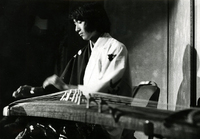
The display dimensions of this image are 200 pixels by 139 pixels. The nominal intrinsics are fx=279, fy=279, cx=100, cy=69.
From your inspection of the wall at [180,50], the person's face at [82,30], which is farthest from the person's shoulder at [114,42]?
the wall at [180,50]

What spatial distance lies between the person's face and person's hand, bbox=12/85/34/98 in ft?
1.25

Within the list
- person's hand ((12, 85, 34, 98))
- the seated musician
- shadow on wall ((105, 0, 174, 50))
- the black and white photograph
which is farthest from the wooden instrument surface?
shadow on wall ((105, 0, 174, 50))

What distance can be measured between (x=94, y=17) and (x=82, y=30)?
87 millimetres

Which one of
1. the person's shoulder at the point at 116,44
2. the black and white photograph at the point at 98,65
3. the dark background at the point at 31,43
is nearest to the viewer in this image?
the black and white photograph at the point at 98,65

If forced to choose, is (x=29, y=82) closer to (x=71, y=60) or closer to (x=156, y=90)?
(x=71, y=60)

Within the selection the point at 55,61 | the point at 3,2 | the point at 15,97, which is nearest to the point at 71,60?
the point at 55,61

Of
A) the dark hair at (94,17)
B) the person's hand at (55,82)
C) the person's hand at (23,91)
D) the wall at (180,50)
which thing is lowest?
the person's hand at (23,91)

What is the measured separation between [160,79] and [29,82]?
691 millimetres

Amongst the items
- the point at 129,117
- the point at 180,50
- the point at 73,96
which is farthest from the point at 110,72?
the point at 129,117

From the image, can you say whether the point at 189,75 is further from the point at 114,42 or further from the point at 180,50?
the point at 114,42

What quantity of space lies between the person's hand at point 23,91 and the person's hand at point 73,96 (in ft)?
0.84

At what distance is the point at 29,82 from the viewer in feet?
4.79

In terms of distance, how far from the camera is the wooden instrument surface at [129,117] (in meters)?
0.71

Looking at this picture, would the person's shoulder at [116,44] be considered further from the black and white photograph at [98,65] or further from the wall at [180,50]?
the wall at [180,50]
